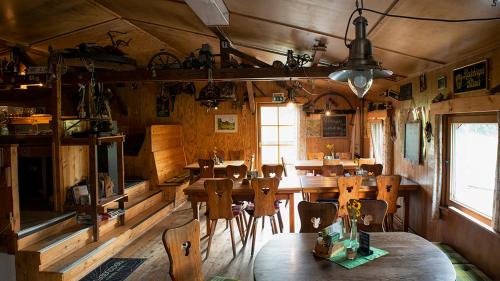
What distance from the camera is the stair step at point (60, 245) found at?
3492 mm

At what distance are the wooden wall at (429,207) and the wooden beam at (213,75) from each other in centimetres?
117

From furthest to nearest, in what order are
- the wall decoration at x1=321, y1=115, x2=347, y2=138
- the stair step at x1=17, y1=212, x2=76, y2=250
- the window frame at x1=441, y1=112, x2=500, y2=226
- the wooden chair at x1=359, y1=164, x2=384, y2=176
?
the wall decoration at x1=321, y1=115, x2=347, y2=138 < the wooden chair at x1=359, y1=164, x2=384, y2=176 < the stair step at x1=17, y1=212, x2=76, y2=250 < the window frame at x1=441, y1=112, x2=500, y2=226

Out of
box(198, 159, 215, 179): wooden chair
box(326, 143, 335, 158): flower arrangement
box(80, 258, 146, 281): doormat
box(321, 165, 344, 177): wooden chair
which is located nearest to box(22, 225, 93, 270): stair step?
box(80, 258, 146, 281): doormat

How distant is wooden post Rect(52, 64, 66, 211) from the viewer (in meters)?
4.27

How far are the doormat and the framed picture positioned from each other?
4.45 m

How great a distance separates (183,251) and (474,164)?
2.83m

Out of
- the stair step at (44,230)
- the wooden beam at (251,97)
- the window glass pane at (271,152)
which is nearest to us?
the stair step at (44,230)

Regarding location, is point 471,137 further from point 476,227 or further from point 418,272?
point 418,272

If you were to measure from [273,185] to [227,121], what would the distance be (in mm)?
4274

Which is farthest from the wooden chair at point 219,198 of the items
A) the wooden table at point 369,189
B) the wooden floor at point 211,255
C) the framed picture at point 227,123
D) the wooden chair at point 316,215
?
the framed picture at point 227,123

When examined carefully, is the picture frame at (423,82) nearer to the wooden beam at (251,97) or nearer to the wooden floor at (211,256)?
the wooden floor at (211,256)

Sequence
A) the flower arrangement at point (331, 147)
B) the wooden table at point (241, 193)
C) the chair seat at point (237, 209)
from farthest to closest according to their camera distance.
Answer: the flower arrangement at point (331, 147) → the chair seat at point (237, 209) → the wooden table at point (241, 193)

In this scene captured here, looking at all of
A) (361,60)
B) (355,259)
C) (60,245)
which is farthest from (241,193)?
(361,60)

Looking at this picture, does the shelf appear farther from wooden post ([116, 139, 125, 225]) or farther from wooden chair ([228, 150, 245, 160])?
wooden chair ([228, 150, 245, 160])
